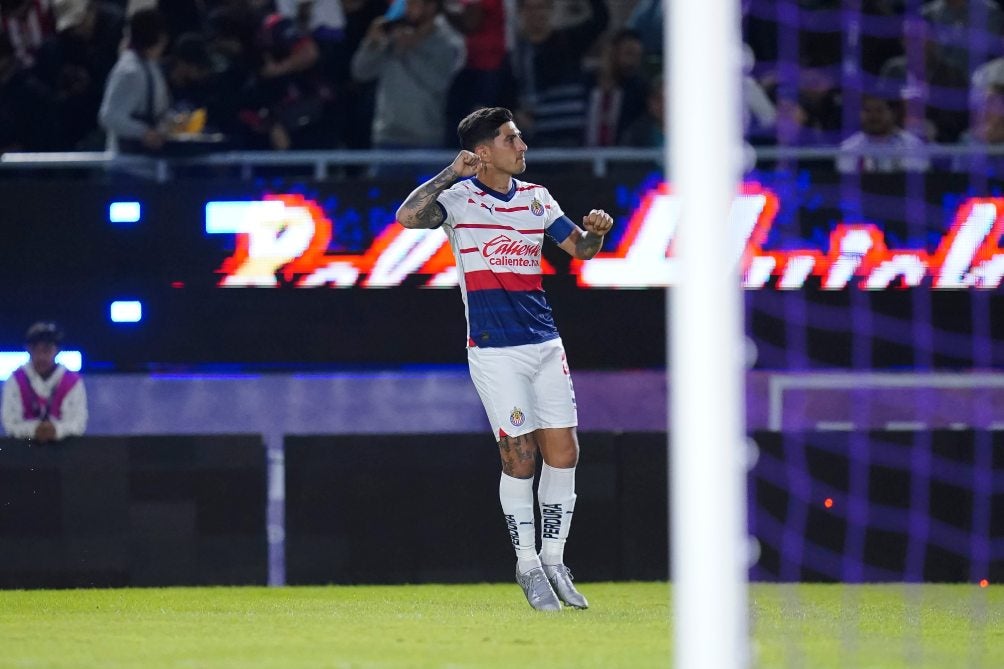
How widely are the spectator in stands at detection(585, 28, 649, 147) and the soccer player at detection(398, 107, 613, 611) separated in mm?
3804

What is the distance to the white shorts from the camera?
743cm

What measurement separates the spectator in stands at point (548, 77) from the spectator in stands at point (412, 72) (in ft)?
1.69

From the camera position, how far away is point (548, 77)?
37.4ft

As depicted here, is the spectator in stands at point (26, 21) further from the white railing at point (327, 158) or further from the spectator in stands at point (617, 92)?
the spectator in stands at point (617, 92)

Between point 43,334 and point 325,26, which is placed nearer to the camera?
point 43,334

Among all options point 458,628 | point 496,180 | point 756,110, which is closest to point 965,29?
point 756,110

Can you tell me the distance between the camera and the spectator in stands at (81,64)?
39.0ft

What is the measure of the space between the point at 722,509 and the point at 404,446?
577 cm

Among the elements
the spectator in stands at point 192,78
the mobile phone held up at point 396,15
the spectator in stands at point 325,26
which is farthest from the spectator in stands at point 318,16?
the spectator in stands at point 192,78

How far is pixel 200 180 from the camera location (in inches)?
412

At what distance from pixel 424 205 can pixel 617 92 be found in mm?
4267

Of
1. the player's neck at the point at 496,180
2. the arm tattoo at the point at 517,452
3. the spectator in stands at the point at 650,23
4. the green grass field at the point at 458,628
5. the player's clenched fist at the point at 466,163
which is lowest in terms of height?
the green grass field at the point at 458,628

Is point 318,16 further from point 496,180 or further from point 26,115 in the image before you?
point 496,180

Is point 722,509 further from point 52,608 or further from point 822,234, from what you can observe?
point 822,234
